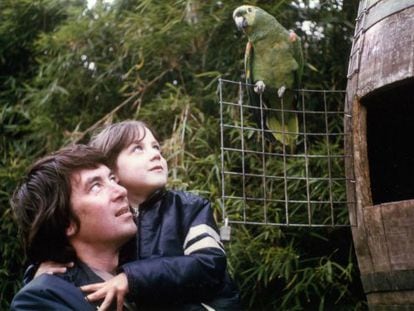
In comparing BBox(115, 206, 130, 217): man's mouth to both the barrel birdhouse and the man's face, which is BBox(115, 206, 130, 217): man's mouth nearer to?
the man's face

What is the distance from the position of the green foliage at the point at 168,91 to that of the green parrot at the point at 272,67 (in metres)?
0.50

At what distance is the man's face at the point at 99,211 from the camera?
1451 millimetres

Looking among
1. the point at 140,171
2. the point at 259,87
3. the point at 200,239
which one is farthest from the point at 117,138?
the point at 259,87

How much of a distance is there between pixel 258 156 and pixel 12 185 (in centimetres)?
113

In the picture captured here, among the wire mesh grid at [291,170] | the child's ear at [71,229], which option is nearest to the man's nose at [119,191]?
the child's ear at [71,229]

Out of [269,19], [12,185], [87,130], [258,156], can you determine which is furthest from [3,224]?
[269,19]

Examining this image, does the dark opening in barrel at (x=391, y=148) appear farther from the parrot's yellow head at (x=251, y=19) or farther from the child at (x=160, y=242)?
the child at (x=160, y=242)

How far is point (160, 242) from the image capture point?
1.54m

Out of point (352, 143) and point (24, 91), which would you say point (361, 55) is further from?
point (24, 91)

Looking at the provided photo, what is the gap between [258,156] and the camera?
111 inches

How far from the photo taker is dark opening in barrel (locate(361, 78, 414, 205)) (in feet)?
6.74

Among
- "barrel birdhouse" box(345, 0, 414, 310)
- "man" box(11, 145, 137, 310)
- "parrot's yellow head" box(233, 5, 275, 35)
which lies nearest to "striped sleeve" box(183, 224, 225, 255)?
"man" box(11, 145, 137, 310)

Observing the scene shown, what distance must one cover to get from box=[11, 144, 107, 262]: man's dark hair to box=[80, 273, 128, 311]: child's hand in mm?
101

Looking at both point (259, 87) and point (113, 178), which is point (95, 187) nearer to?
point (113, 178)
